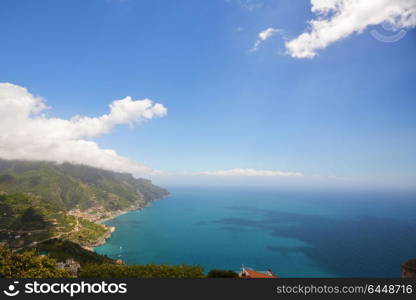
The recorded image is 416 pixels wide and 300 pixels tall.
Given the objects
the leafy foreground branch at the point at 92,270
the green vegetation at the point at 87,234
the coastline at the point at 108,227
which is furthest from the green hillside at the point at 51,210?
the leafy foreground branch at the point at 92,270

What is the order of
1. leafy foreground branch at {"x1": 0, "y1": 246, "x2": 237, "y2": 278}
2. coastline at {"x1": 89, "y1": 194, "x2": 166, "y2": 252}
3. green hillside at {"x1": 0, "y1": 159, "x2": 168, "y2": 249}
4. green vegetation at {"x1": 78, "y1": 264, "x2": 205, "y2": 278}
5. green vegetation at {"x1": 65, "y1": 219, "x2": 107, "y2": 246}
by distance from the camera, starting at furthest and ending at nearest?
1. coastline at {"x1": 89, "y1": 194, "x2": 166, "y2": 252}
2. green vegetation at {"x1": 65, "y1": 219, "x2": 107, "y2": 246}
3. green hillside at {"x1": 0, "y1": 159, "x2": 168, "y2": 249}
4. green vegetation at {"x1": 78, "y1": 264, "x2": 205, "y2": 278}
5. leafy foreground branch at {"x1": 0, "y1": 246, "x2": 237, "y2": 278}

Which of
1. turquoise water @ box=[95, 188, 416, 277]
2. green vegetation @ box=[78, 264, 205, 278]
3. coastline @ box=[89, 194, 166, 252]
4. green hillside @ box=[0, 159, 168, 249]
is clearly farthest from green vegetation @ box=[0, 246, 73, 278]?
green hillside @ box=[0, 159, 168, 249]

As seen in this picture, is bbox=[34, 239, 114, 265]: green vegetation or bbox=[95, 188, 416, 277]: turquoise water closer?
bbox=[34, 239, 114, 265]: green vegetation

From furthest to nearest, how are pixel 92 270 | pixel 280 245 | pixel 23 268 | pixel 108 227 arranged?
pixel 108 227 < pixel 280 245 < pixel 92 270 < pixel 23 268

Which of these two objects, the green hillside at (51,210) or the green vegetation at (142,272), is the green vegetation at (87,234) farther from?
the green vegetation at (142,272)

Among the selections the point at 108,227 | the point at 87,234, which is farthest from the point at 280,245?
the point at 108,227

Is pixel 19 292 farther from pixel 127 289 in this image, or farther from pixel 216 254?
pixel 216 254

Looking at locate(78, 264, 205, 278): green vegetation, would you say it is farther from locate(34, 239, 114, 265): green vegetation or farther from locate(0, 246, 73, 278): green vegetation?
locate(34, 239, 114, 265): green vegetation

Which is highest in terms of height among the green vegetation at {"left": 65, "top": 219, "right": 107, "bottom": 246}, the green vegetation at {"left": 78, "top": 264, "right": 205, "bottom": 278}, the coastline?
the green vegetation at {"left": 78, "top": 264, "right": 205, "bottom": 278}

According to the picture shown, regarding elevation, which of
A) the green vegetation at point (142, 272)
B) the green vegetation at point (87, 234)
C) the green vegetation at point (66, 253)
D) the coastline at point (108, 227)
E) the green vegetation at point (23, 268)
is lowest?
the coastline at point (108, 227)

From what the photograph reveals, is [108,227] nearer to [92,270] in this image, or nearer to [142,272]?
[92,270]

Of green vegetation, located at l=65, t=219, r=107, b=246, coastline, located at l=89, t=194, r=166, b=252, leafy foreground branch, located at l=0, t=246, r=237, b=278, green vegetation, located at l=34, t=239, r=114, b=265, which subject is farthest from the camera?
coastline, located at l=89, t=194, r=166, b=252
